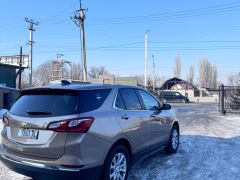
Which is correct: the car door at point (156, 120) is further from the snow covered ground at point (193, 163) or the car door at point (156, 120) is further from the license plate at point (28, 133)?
the license plate at point (28, 133)

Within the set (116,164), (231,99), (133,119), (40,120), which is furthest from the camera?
(231,99)

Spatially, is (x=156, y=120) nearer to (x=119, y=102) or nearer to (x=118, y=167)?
(x=119, y=102)

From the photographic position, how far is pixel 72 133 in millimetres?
4113

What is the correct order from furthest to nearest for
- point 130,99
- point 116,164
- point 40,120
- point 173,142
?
point 173,142 → point 130,99 → point 116,164 → point 40,120

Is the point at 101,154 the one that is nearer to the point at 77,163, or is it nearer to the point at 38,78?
the point at 77,163

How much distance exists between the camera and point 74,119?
4.16 metres

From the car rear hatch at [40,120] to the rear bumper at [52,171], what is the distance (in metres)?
0.15

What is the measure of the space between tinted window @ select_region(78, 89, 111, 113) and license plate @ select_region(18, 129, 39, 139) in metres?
0.71

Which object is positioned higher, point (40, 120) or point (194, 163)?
point (40, 120)

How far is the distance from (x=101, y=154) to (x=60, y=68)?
190 ft

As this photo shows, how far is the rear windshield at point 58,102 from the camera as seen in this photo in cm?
430

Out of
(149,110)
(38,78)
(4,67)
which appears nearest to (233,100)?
(149,110)

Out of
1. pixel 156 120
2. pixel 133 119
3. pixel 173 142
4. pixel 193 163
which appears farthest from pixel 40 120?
pixel 173 142

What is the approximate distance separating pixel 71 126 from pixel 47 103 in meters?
0.61
